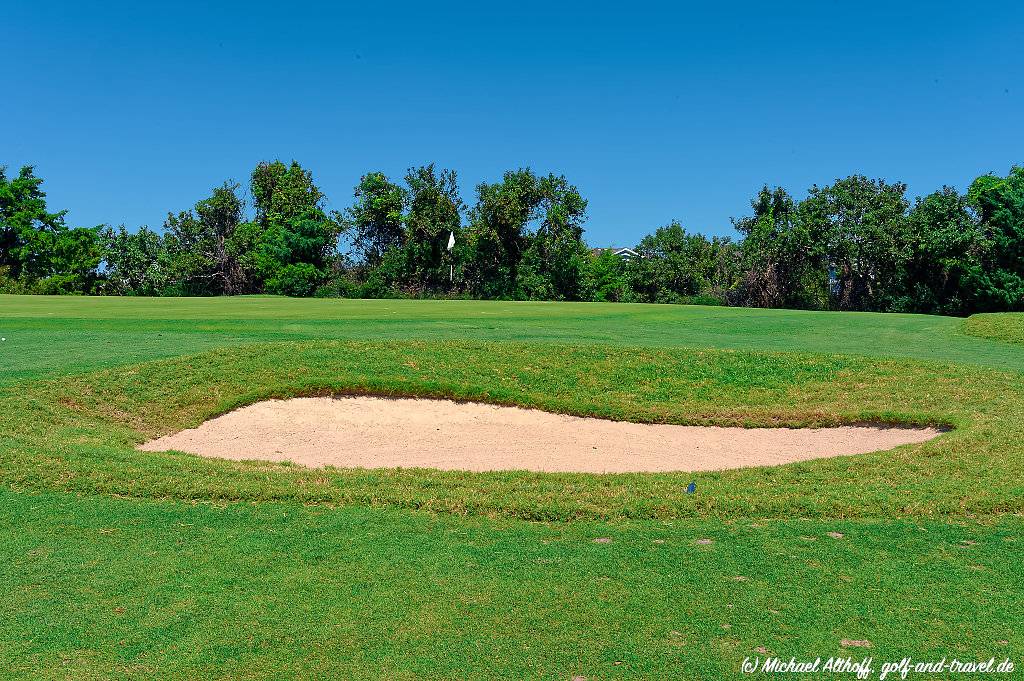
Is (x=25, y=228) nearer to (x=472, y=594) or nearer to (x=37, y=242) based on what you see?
(x=37, y=242)

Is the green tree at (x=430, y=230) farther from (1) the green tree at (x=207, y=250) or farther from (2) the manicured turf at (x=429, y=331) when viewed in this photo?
(2) the manicured turf at (x=429, y=331)

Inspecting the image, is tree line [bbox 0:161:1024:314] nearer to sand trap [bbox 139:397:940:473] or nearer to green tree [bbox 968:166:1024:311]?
green tree [bbox 968:166:1024:311]

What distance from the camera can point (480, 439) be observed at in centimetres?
1203

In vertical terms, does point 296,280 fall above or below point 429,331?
above

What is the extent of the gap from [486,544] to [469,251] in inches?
2322

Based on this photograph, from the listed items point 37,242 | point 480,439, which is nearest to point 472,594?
point 480,439

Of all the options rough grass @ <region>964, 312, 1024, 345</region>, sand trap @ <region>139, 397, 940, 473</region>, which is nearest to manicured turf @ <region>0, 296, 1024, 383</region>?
rough grass @ <region>964, 312, 1024, 345</region>

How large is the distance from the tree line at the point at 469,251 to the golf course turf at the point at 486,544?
43791 millimetres

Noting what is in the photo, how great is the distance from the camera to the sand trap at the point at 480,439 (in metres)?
10.9

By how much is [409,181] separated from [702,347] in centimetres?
5094

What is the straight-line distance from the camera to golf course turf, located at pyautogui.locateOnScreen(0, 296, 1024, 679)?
4.97 m

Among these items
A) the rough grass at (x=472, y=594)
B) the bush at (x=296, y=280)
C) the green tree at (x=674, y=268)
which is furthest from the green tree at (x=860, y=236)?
the rough grass at (x=472, y=594)

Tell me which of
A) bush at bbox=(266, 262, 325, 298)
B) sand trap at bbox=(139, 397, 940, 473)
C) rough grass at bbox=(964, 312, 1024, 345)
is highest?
bush at bbox=(266, 262, 325, 298)

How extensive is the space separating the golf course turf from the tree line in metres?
43.8
